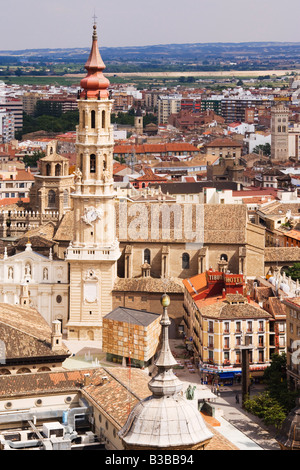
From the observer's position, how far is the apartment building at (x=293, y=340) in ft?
81.3

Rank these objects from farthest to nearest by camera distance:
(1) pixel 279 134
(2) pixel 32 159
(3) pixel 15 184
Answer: (1) pixel 279 134
(2) pixel 32 159
(3) pixel 15 184

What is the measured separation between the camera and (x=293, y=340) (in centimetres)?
2584

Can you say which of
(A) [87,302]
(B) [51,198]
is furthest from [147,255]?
(B) [51,198]

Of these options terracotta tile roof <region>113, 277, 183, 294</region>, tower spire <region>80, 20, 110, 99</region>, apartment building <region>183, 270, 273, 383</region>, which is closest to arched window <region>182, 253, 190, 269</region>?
terracotta tile roof <region>113, 277, 183, 294</region>

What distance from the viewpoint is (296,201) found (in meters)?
46.8

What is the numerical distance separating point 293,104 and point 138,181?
205 ft

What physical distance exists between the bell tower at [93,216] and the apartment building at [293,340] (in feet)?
17.9

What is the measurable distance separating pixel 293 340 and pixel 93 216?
21.2 feet

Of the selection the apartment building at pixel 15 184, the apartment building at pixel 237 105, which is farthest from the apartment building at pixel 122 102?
the apartment building at pixel 15 184

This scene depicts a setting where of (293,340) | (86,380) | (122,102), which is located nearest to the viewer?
(86,380)

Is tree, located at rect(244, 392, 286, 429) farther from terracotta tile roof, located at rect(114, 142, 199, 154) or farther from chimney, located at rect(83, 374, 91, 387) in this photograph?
terracotta tile roof, located at rect(114, 142, 199, 154)

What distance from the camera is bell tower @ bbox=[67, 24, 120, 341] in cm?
2995

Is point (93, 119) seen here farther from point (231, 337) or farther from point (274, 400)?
point (274, 400)

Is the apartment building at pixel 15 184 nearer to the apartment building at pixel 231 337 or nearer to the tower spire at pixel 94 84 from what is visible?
the tower spire at pixel 94 84
